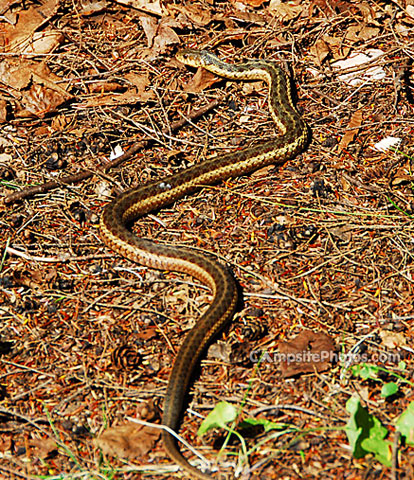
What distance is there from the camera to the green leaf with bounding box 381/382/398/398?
16.0 feet

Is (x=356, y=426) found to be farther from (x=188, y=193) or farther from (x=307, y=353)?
(x=188, y=193)

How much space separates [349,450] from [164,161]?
4.69 metres

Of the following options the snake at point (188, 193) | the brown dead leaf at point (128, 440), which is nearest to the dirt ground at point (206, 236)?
the brown dead leaf at point (128, 440)

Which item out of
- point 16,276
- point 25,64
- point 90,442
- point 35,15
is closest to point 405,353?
point 90,442

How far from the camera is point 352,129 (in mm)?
8125

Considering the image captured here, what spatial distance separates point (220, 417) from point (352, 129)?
4.93 metres

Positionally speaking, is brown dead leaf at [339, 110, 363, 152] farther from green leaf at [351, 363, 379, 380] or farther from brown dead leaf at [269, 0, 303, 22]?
green leaf at [351, 363, 379, 380]

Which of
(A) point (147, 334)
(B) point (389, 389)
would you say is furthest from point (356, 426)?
(A) point (147, 334)

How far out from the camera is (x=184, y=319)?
606 centimetres

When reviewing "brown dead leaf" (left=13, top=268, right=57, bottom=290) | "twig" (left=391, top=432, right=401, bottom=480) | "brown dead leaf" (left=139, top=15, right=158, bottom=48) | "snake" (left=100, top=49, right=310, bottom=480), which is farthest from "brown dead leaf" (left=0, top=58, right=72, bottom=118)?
"twig" (left=391, top=432, right=401, bottom=480)

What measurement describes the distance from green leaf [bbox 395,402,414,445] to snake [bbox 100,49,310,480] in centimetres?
153

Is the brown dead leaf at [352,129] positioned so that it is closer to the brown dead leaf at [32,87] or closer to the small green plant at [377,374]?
the small green plant at [377,374]

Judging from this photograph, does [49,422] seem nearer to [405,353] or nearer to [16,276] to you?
[16,276]

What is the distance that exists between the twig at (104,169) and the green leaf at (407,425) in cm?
497
